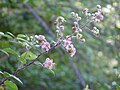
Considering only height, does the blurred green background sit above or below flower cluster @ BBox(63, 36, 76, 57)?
above

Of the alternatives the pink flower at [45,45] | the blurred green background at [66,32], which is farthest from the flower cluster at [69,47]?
the blurred green background at [66,32]

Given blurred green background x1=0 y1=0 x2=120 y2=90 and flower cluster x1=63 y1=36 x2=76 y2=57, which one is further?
blurred green background x1=0 y1=0 x2=120 y2=90

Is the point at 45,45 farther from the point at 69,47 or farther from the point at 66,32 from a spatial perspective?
the point at 66,32

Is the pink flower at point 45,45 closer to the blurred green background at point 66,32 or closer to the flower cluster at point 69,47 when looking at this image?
the flower cluster at point 69,47

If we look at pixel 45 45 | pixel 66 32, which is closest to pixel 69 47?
pixel 45 45

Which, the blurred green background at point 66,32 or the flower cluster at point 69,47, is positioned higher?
the blurred green background at point 66,32

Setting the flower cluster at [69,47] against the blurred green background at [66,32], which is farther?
the blurred green background at [66,32]

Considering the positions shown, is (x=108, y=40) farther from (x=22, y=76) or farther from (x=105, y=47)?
(x=22, y=76)

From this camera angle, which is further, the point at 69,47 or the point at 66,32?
the point at 66,32

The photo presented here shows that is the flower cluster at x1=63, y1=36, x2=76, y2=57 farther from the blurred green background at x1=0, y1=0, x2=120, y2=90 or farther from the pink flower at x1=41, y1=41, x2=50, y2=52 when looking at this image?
the blurred green background at x1=0, y1=0, x2=120, y2=90

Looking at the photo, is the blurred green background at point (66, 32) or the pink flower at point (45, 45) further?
the blurred green background at point (66, 32)

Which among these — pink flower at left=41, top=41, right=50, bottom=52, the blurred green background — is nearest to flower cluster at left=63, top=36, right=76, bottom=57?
pink flower at left=41, top=41, right=50, bottom=52

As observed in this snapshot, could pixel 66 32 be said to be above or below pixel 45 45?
above

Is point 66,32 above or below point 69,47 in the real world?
above
